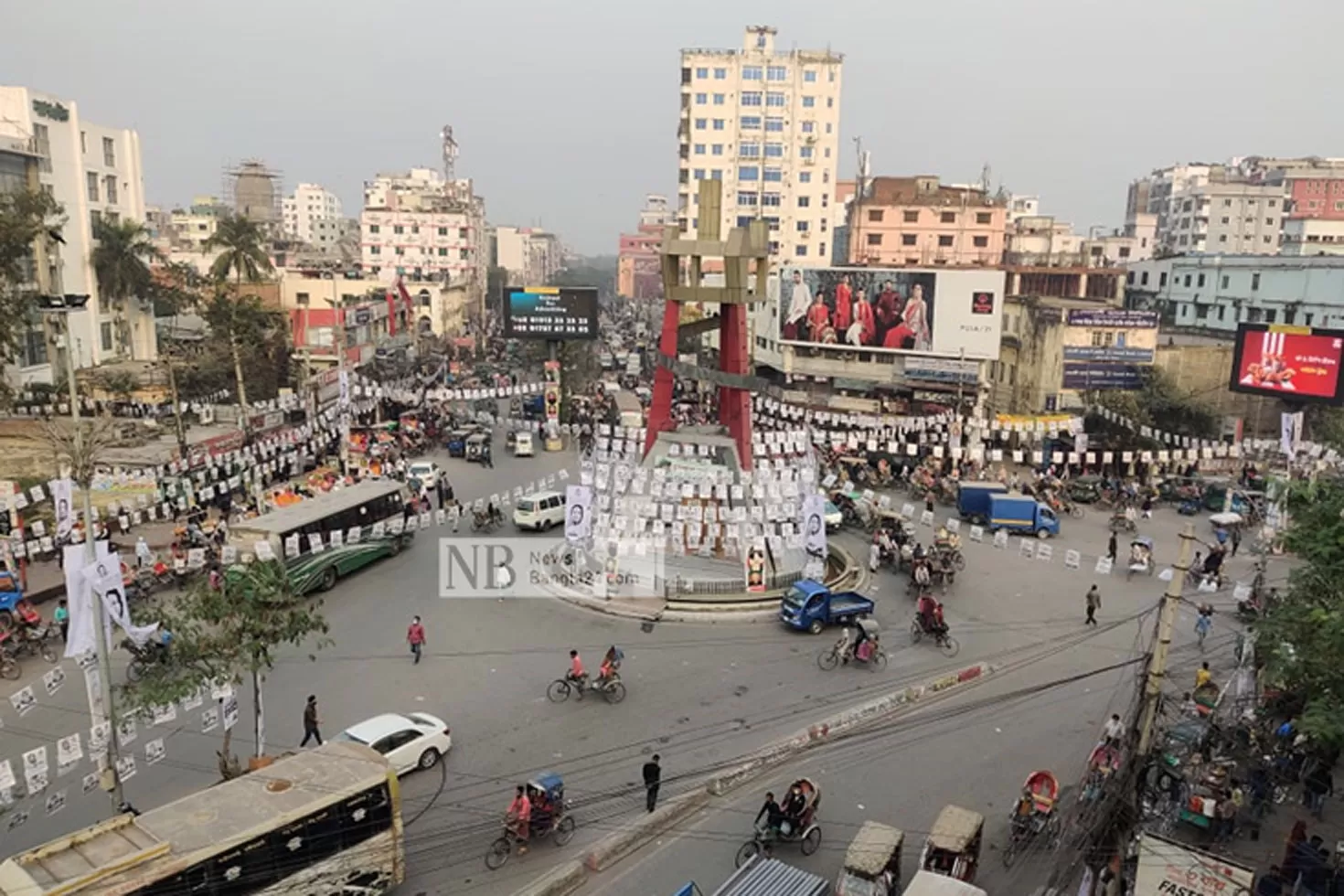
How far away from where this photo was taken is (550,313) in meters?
46.9

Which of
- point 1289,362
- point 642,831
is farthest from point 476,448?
point 1289,362

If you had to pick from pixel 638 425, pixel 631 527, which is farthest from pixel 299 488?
pixel 638 425

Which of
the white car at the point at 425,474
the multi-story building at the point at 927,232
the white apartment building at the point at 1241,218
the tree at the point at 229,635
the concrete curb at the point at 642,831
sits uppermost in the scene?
the white apartment building at the point at 1241,218

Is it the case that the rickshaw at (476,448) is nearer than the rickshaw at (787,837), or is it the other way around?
the rickshaw at (787,837)

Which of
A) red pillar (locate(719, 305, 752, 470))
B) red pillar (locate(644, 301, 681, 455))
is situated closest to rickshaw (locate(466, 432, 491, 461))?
red pillar (locate(644, 301, 681, 455))

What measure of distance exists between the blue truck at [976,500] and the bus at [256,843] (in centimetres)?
2308

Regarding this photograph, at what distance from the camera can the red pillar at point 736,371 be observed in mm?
24828

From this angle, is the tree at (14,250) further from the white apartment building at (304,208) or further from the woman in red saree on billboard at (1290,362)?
the white apartment building at (304,208)

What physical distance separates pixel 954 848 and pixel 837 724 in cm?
510

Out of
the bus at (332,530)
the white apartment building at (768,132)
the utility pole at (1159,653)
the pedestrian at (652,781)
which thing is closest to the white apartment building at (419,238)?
the white apartment building at (768,132)

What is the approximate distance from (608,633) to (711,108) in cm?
5603

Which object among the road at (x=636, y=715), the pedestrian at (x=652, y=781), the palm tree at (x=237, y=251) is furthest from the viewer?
the palm tree at (x=237, y=251)

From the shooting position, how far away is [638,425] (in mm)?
43219

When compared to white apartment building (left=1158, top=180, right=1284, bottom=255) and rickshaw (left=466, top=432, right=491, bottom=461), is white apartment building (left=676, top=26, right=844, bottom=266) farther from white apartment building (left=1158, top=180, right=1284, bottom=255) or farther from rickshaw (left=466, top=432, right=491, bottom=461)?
white apartment building (left=1158, top=180, right=1284, bottom=255)
